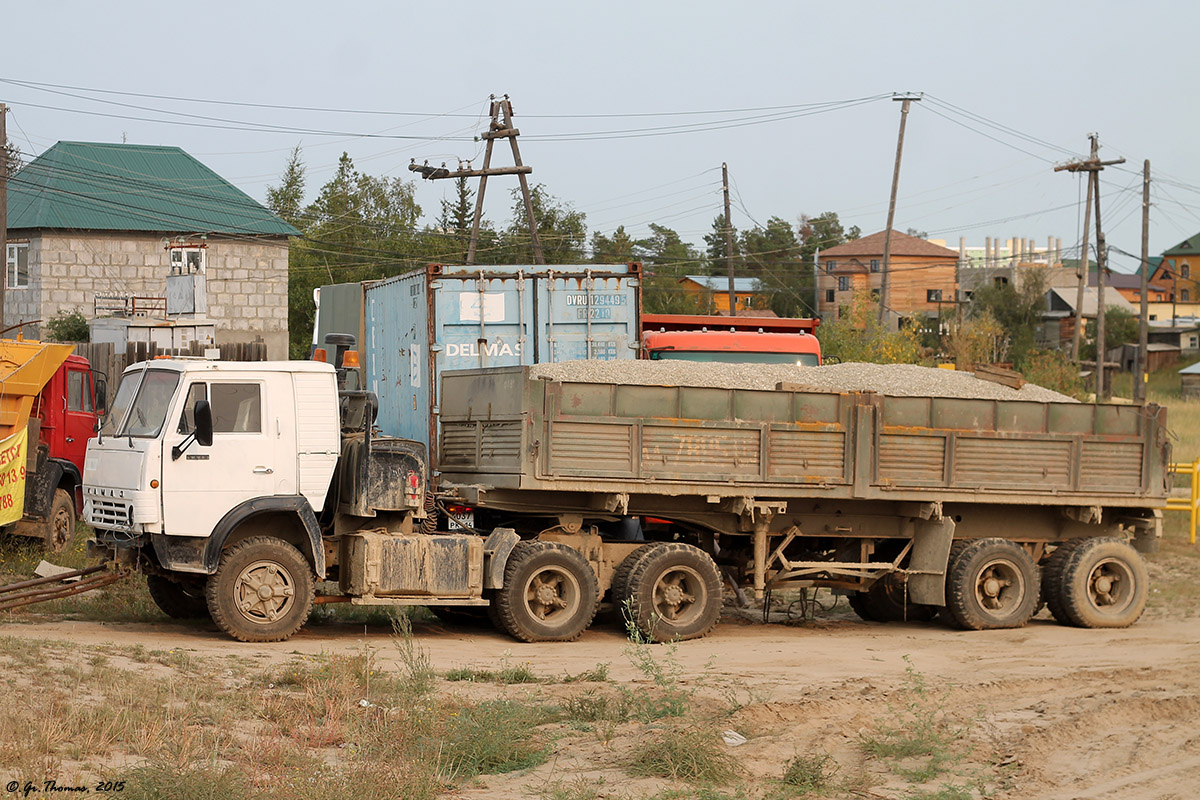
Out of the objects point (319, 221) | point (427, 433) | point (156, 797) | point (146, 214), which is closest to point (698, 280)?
point (319, 221)

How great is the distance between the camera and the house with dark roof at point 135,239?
41.6 metres

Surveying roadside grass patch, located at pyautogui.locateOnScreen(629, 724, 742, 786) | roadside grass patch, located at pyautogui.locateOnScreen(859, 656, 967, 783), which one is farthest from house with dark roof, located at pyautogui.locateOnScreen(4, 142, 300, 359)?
roadside grass patch, located at pyautogui.locateOnScreen(629, 724, 742, 786)

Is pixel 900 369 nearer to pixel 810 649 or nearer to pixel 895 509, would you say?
pixel 895 509

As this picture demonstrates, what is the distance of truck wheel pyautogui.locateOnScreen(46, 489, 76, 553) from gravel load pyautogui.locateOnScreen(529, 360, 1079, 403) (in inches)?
262

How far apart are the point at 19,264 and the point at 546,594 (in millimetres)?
35929

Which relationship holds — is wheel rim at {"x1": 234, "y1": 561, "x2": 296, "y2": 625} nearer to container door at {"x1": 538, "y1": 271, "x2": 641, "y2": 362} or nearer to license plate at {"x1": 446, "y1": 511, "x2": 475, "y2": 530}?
license plate at {"x1": 446, "y1": 511, "x2": 475, "y2": 530}

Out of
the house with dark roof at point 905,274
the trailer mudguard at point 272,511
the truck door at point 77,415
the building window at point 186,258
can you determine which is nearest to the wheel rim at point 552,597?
the trailer mudguard at point 272,511

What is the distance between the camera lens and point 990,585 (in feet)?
44.5

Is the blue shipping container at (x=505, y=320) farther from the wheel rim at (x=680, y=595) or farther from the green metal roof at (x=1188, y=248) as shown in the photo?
the green metal roof at (x=1188, y=248)

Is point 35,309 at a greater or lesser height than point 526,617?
greater

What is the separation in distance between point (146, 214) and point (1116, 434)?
36.1m

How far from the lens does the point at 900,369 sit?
14180mm

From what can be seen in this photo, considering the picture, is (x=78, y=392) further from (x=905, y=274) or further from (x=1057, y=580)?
(x=905, y=274)

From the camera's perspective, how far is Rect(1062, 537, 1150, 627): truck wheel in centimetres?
1373
